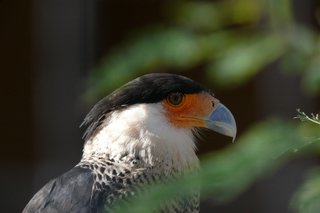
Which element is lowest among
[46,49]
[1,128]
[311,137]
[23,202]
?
[23,202]

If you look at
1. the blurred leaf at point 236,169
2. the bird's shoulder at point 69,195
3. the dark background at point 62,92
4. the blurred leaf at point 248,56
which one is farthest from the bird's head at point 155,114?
the blurred leaf at point 236,169

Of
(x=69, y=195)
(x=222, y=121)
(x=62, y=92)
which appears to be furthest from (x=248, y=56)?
(x=62, y=92)

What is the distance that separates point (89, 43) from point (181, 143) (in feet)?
3.78

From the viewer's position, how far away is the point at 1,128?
382 centimetres

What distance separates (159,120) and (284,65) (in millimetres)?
1455

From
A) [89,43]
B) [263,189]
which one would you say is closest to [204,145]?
[263,189]

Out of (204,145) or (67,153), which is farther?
(204,145)

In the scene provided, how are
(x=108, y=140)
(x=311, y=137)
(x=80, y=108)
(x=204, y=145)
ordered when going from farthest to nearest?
(x=204, y=145) → (x=80, y=108) → (x=108, y=140) → (x=311, y=137)

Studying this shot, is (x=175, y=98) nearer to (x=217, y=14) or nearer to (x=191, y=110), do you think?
(x=191, y=110)

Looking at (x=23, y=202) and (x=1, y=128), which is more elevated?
(x=1, y=128)

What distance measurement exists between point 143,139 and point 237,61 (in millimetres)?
1441

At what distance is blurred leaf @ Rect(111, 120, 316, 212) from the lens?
2.09 ft

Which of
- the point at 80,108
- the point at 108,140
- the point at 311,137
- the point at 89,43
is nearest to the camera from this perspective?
the point at 311,137

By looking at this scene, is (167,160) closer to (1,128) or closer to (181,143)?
(181,143)
